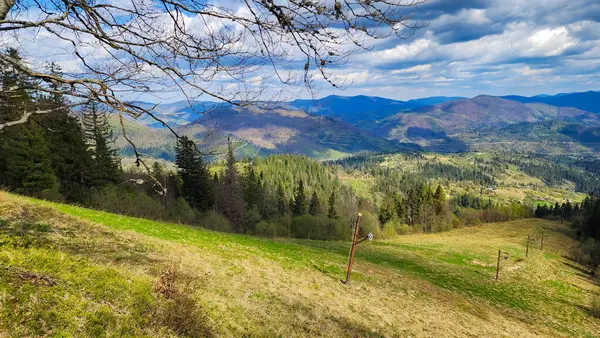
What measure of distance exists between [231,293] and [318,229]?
54.2m

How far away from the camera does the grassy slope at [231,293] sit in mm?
4500

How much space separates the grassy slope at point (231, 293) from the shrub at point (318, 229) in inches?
1314

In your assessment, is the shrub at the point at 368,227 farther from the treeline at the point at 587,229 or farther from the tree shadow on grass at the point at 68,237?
the tree shadow on grass at the point at 68,237

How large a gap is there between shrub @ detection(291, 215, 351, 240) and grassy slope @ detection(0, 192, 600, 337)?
109ft

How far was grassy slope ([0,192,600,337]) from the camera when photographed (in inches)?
177

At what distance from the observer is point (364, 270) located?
2027 centimetres

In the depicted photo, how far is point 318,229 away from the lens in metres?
62.4

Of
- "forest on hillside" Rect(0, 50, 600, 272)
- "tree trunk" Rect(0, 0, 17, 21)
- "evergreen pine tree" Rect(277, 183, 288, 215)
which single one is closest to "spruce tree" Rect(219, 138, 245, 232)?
"forest on hillside" Rect(0, 50, 600, 272)

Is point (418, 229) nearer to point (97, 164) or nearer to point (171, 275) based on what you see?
point (97, 164)

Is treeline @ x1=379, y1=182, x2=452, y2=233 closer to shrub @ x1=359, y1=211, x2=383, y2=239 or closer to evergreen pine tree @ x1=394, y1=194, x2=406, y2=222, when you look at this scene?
evergreen pine tree @ x1=394, y1=194, x2=406, y2=222

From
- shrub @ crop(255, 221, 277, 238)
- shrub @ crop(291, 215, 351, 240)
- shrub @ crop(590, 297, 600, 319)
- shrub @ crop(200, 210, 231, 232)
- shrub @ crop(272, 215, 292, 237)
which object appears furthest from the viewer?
shrub @ crop(291, 215, 351, 240)

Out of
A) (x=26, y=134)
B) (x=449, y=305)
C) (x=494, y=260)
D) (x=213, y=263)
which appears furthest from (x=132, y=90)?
(x=494, y=260)

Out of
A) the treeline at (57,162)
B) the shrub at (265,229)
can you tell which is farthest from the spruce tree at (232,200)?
the treeline at (57,162)

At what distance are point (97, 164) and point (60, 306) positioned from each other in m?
39.4
